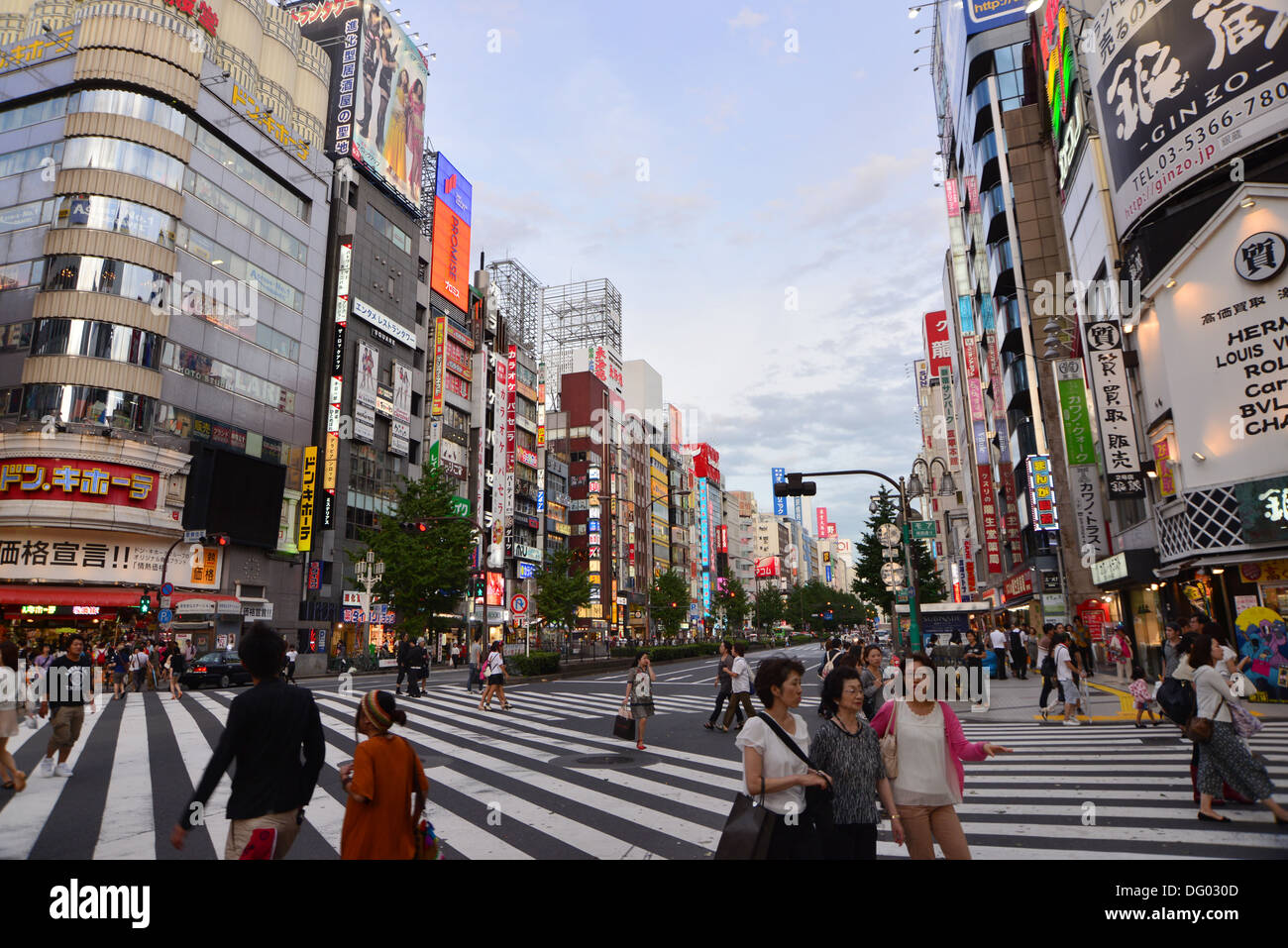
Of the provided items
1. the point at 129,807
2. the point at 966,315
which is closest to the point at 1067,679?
the point at 129,807

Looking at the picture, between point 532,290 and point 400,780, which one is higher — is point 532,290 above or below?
above

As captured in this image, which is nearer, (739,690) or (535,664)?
(739,690)

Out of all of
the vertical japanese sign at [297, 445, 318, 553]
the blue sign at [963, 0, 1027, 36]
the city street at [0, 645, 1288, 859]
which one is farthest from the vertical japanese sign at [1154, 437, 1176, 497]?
the vertical japanese sign at [297, 445, 318, 553]

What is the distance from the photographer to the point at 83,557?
33312mm

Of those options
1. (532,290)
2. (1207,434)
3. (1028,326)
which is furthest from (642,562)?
(1207,434)

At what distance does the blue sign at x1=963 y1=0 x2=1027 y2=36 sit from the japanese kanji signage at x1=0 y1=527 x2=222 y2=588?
170 ft

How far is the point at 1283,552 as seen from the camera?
15.8 m

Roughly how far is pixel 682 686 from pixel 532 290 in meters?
69.8

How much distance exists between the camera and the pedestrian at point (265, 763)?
4.06 metres

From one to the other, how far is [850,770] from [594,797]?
5.39 meters

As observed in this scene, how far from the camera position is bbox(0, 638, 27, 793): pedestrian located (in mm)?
8387

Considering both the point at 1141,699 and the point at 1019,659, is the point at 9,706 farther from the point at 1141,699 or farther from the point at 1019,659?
the point at 1019,659

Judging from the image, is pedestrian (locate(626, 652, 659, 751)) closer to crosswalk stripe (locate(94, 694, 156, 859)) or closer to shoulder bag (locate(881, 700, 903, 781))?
crosswalk stripe (locate(94, 694, 156, 859))
